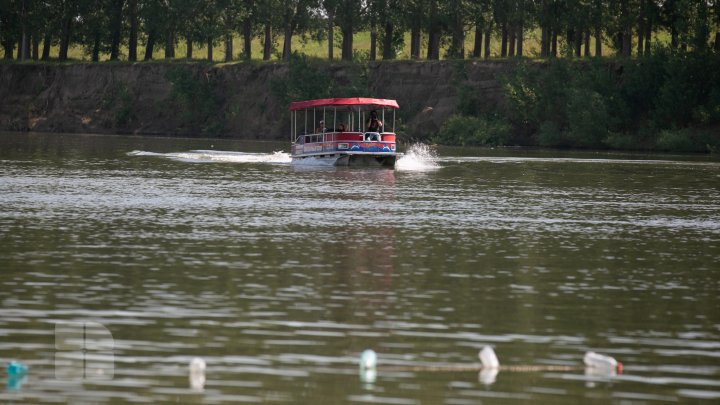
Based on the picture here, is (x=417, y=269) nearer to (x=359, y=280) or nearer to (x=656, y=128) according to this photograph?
(x=359, y=280)

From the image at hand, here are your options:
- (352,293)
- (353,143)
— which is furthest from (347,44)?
(352,293)

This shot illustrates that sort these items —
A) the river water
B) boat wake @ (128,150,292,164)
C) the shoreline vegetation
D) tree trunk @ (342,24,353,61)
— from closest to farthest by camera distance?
the river water
boat wake @ (128,150,292,164)
the shoreline vegetation
tree trunk @ (342,24,353,61)

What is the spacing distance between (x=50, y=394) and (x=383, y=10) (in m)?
97.2

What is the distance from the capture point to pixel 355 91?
113 meters

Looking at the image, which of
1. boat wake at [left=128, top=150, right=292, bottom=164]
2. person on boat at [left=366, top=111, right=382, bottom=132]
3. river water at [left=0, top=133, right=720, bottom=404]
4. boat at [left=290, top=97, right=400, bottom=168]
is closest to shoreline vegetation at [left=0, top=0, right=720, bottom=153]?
boat wake at [left=128, top=150, right=292, bottom=164]

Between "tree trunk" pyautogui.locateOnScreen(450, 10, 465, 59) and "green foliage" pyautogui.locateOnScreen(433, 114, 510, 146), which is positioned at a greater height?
"tree trunk" pyautogui.locateOnScreen(450, 10, 465, 59)

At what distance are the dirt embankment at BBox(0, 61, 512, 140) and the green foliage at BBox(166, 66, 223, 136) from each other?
9 cm

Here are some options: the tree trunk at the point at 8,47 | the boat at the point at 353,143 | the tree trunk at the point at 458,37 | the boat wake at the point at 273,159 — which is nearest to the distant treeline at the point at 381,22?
the tree trunk at the point at 458,37

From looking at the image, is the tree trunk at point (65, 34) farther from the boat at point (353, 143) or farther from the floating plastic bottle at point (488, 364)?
the floating plastic bottle at point (488, 364)

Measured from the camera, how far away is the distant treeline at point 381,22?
9806 cm

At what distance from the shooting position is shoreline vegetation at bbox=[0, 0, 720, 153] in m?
96.3
